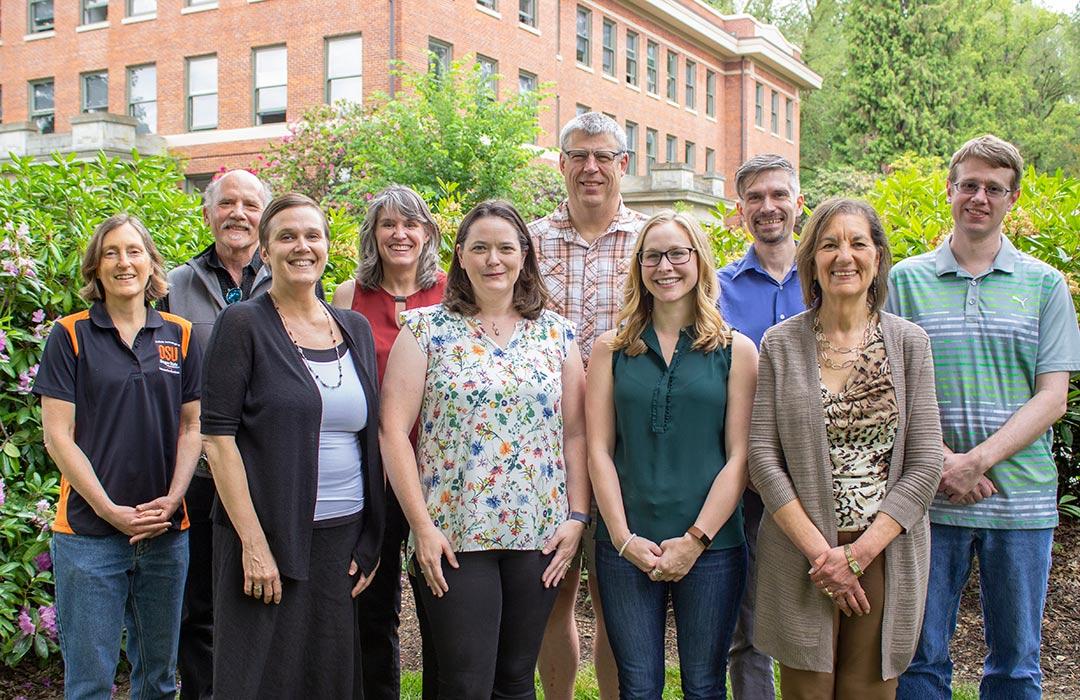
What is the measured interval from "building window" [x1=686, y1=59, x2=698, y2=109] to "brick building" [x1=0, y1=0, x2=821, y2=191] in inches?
64.1

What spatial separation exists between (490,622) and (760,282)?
6.25ft

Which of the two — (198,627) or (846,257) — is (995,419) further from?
(198,627)

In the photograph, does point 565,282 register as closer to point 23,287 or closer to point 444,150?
point 23,287

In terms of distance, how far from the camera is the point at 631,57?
1321 inches

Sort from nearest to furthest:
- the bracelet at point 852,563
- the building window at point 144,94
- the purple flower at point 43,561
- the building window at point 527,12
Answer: the bracelet at point 852,563
the purple flower at point 43,561
the building window at point 144,94
the building window at point 527,12

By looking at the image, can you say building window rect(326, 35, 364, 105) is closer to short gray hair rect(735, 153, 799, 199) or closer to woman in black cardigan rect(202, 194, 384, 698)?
short gray hair rect(735, 153, 799, 199)

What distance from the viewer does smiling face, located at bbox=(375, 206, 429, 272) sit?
4.22 m

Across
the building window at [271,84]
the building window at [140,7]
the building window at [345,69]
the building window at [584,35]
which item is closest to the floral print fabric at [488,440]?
the building window at [345,69]

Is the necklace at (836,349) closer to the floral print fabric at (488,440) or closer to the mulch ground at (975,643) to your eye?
the floral print fabric at (488,440)

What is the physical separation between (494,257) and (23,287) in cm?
273

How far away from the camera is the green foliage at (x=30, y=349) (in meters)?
4.67

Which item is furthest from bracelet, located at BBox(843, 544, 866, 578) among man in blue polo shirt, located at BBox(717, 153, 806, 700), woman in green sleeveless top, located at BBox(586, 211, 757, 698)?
man in blue polo shirt, located at BBox(717, 153, 806, 700)

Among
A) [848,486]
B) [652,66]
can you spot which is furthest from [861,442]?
[652,66]

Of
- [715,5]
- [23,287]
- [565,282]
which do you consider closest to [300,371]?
[565,282]
